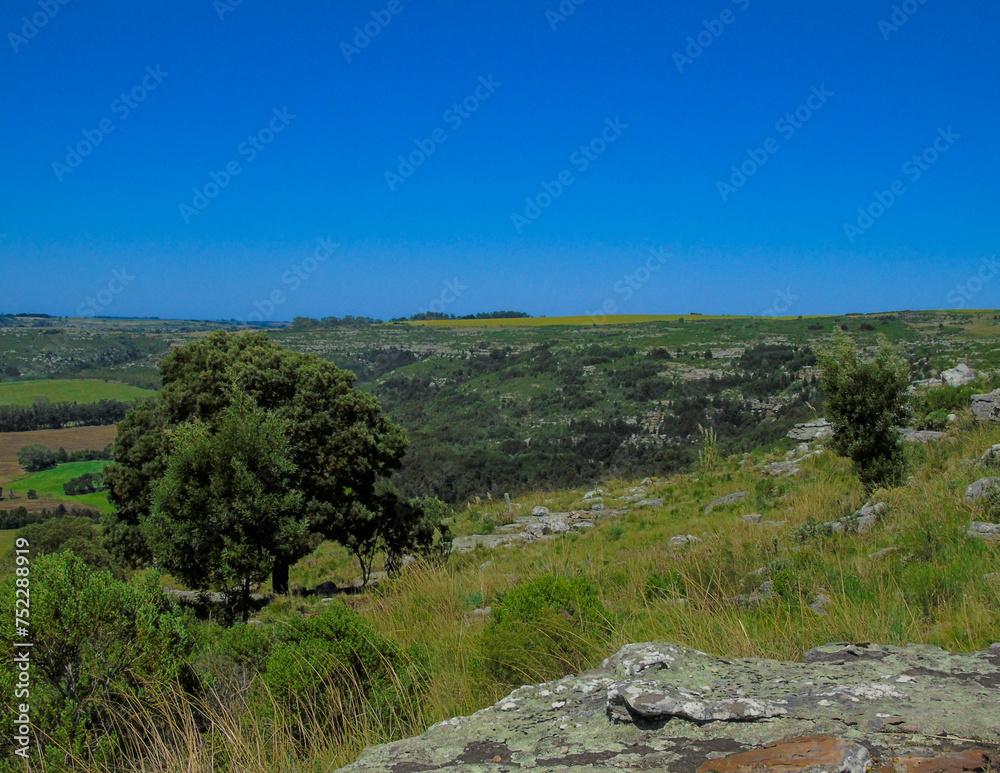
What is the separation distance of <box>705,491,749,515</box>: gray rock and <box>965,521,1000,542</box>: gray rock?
9.04 m

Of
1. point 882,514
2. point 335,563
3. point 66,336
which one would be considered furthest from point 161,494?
point 66,336

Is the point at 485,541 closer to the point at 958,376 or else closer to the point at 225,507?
the point at 225,507

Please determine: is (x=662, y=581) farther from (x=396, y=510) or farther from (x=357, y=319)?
(x=357, y=319)

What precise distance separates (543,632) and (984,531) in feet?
15.3

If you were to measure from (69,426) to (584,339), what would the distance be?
68332 millimetres

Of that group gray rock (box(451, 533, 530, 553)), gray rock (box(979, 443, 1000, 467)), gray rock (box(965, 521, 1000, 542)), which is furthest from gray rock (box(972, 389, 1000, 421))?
gray rock (box(451, 533, 530, 553))

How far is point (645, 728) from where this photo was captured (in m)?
2.14

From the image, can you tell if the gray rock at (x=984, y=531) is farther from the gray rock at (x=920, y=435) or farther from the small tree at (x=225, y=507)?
the gray rock at (x=920, y=435)

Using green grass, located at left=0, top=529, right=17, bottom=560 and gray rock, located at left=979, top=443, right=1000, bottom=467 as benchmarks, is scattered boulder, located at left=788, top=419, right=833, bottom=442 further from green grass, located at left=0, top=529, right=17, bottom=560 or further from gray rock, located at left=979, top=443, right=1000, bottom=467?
green grass, located at left=0, top=529, right=17, bottom=560

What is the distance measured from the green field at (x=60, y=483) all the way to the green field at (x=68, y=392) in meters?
23.9

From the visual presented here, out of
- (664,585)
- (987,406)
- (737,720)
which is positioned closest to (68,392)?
(987,406)

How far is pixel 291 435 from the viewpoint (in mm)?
15078

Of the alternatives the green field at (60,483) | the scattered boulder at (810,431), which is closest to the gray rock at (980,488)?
the scattered boulder at (810,431)

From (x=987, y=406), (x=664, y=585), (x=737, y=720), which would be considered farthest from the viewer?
(x=987, y=406)
